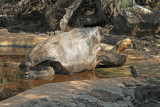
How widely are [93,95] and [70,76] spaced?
2025 mm

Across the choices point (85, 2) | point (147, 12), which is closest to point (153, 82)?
point (147, 12)

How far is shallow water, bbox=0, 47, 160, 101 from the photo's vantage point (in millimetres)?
5059

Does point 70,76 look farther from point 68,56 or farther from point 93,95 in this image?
point 93,95

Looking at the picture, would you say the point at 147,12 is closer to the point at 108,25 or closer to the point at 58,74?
the point at 108,25

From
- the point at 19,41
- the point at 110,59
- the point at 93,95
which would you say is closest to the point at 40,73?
the point at 110,59

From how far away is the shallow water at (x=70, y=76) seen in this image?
16.6ft

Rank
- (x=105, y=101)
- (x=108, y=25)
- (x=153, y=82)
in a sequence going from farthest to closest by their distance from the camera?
(x=108, y=25) → (x=153, y=82) → (x=105, y=101)

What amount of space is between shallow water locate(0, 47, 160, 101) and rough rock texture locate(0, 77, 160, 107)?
0.66 m

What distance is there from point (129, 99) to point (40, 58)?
2.54 meters

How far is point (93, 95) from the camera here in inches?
163

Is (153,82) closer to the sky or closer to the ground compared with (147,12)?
closer to the ground

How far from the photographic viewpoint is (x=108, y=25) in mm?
12766

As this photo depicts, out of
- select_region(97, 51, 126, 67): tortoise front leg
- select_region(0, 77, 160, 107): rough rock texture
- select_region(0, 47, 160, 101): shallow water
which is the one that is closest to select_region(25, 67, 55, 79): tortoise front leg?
select_region(0, 47, 160, 101): shallow water

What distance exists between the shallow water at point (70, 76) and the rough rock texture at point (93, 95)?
0.66m
